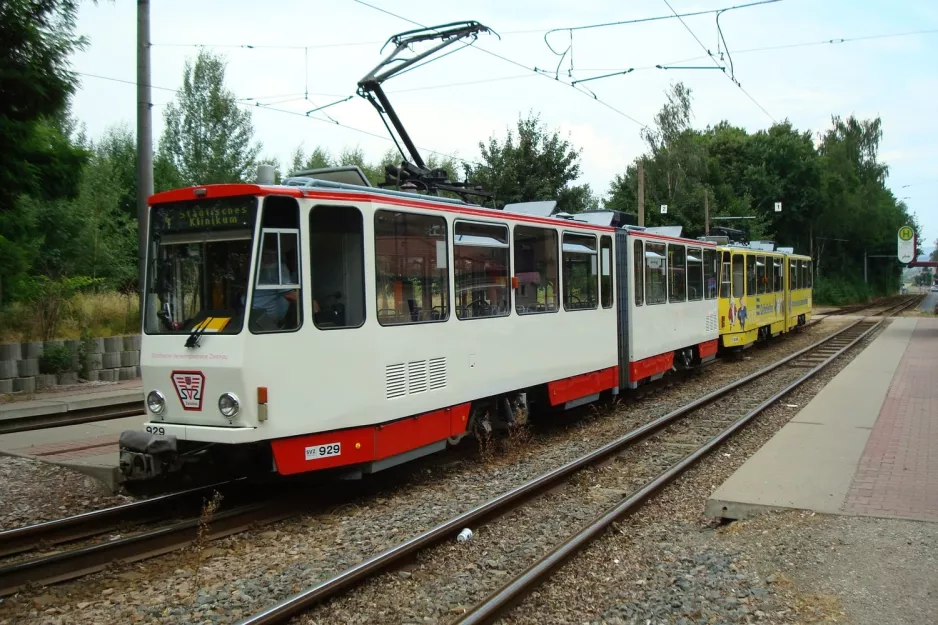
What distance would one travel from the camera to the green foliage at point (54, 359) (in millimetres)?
14148

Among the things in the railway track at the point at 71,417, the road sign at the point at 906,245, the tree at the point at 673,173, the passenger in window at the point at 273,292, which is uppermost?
the tree at the point at 673,173

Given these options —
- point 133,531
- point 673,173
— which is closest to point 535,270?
point 133,531

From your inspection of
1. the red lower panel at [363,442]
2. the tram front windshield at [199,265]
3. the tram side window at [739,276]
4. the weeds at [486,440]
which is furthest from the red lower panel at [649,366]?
the tram front windshield at [199,265]

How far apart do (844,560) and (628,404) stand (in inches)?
306

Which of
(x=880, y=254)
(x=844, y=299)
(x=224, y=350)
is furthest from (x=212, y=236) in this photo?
(x=880, y=254)

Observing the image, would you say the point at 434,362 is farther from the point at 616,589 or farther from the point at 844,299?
the point at 844,299

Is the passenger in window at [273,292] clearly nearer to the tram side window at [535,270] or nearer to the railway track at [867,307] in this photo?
the tram side window at [535,270]

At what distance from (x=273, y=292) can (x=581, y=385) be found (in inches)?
222

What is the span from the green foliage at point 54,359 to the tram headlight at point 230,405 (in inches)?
383

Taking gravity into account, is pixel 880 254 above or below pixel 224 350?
above

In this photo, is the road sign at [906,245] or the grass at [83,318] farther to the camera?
the road sign at [906,245]

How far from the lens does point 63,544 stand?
19.8ft

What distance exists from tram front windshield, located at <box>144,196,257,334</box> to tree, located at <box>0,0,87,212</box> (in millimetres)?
1910

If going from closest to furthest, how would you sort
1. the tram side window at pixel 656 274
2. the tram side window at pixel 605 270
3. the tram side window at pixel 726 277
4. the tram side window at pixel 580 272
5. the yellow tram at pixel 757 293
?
the tram side window at pixel 580 272 → the tram side window at pixel 605 270 → the tram side window at pixel 656 274 → the tram side window at pixel 726 277 → the yellow tram at pixel 757 293
